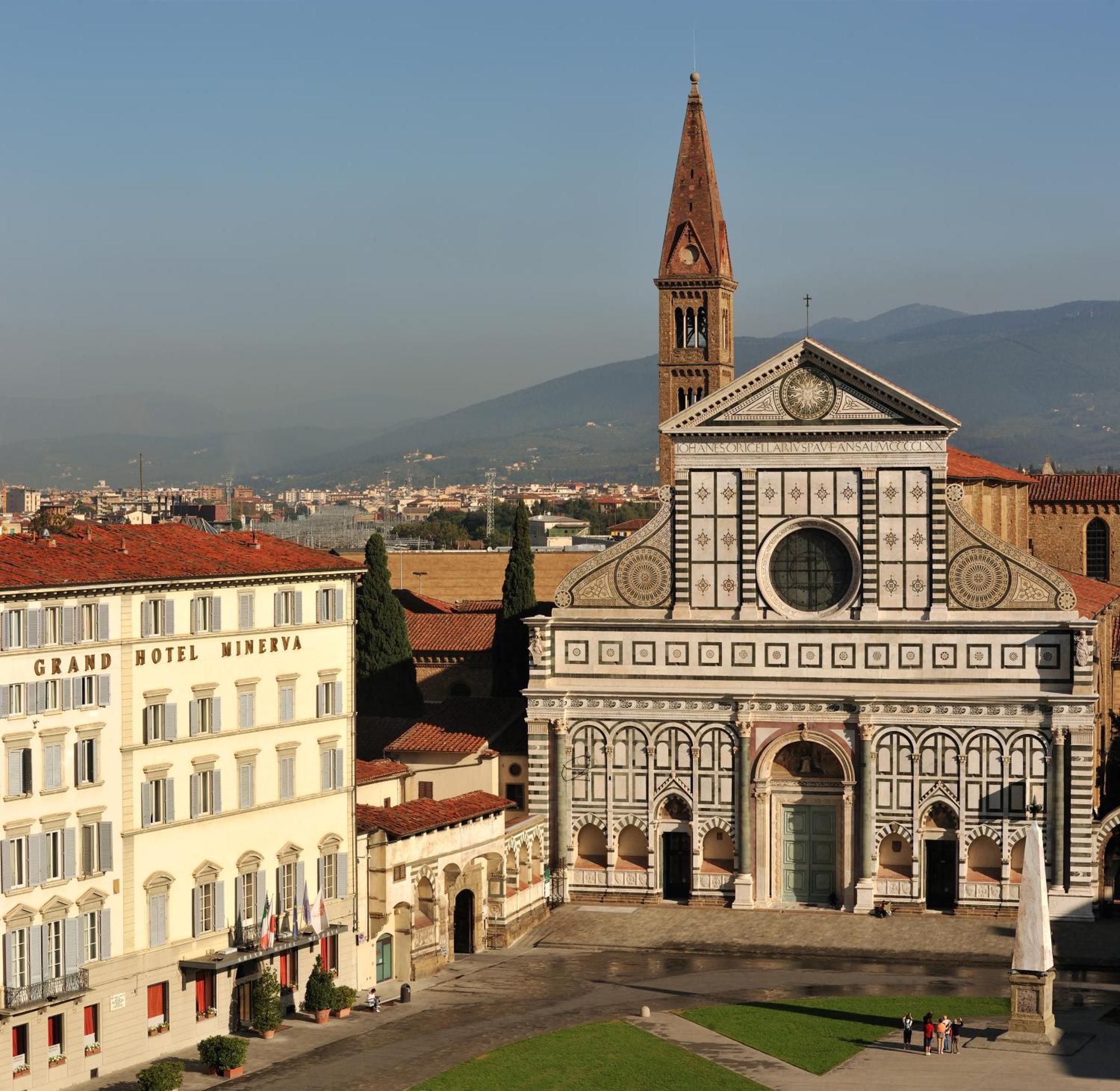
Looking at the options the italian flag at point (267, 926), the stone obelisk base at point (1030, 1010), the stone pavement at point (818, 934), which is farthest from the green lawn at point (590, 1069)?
the stone pavement at point (818, 934)

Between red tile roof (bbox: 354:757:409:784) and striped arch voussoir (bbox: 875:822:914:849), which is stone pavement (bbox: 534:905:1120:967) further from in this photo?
red tile roof (bbox: 354:757:409:784)

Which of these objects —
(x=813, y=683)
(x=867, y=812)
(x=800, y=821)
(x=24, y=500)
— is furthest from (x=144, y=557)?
(x=24, y=500)

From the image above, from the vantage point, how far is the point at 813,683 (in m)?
58.3

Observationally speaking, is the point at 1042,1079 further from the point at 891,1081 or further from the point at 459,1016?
the point at 459,1016

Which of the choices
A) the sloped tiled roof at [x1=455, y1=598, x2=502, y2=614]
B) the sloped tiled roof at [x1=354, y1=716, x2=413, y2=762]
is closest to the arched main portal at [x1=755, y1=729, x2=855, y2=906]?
the sloped tiled roof at [x1=354, y1=716, x2=413, y2=762]

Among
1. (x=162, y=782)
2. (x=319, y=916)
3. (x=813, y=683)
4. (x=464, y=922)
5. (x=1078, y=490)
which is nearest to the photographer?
(x=162, y=782)

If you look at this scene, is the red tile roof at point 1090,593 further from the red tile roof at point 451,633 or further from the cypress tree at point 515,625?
the red tile roof at point 451,633

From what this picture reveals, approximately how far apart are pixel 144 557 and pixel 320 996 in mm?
10229

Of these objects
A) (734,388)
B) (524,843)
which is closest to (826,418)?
(734,388)

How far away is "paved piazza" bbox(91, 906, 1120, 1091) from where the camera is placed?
137 ft

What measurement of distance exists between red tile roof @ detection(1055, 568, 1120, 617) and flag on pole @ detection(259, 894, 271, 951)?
→ 23682mm

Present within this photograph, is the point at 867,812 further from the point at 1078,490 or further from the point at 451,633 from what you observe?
the point at 1078,490

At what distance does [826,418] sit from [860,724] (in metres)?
8.45

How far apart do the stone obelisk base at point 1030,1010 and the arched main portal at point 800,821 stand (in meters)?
13.9
